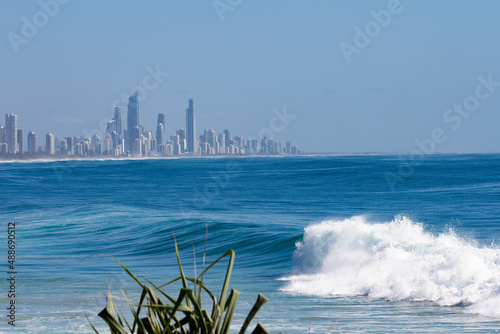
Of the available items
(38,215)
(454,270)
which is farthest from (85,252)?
(38,215)

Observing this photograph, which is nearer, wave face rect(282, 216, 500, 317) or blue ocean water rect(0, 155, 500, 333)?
blue ocean water rect(0, 155, 500, 333)

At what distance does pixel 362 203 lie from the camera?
128ft

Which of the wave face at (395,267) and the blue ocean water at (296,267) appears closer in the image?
the blue ocean water at (296,267)

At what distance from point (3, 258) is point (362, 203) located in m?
27.0

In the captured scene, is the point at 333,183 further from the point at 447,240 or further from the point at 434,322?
the point at 434,322

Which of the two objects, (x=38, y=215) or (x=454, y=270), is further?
(x=38, y=215)

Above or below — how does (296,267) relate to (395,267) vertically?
below

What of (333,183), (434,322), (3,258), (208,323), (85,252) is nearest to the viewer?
(208,323)

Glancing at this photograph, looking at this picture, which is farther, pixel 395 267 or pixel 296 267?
pixel 296 267

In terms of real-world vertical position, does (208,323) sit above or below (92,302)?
above

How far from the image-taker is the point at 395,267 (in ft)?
43.9

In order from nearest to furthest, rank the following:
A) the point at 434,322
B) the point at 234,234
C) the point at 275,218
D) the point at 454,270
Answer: the point at 434,322, the point at 454,270, the point at 234,234, the point at 275,218

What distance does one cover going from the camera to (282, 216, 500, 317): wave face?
37.0 feet

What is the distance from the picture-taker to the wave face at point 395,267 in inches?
444
